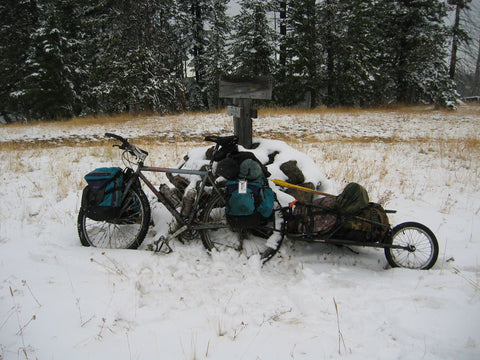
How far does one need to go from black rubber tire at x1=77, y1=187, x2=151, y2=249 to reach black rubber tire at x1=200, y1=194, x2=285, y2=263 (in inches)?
32.2

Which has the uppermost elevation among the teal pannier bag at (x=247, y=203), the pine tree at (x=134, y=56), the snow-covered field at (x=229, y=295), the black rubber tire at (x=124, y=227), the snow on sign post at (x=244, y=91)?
the pine tree at (x=134, y=56)

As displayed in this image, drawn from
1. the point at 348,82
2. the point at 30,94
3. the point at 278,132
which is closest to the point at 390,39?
the point at 348,82

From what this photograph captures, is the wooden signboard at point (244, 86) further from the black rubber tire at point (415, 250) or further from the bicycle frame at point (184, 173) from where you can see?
the black rubber tire at point (415, 250)

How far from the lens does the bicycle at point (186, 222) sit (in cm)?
347

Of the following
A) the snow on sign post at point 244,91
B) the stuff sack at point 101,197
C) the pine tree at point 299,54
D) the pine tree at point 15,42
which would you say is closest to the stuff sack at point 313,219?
the snow on sign post at point 244,91

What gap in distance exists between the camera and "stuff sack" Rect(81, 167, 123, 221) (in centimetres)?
332

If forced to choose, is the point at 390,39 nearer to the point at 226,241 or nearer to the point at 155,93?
the point at 155,93

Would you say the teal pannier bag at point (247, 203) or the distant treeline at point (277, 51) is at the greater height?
the distant treeline at point (277, 51)

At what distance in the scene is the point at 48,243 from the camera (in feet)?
11.4

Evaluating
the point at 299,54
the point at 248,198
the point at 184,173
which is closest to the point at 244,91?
the point at 184,173

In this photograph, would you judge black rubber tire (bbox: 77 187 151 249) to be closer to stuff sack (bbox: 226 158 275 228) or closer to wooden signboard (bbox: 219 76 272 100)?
stuff sack (bbox: 226 158 275 228)

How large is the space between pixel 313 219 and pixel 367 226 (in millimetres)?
639

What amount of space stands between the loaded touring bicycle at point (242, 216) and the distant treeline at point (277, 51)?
14.9 m

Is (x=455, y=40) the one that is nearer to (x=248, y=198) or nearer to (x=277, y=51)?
(x=277, y=51)
